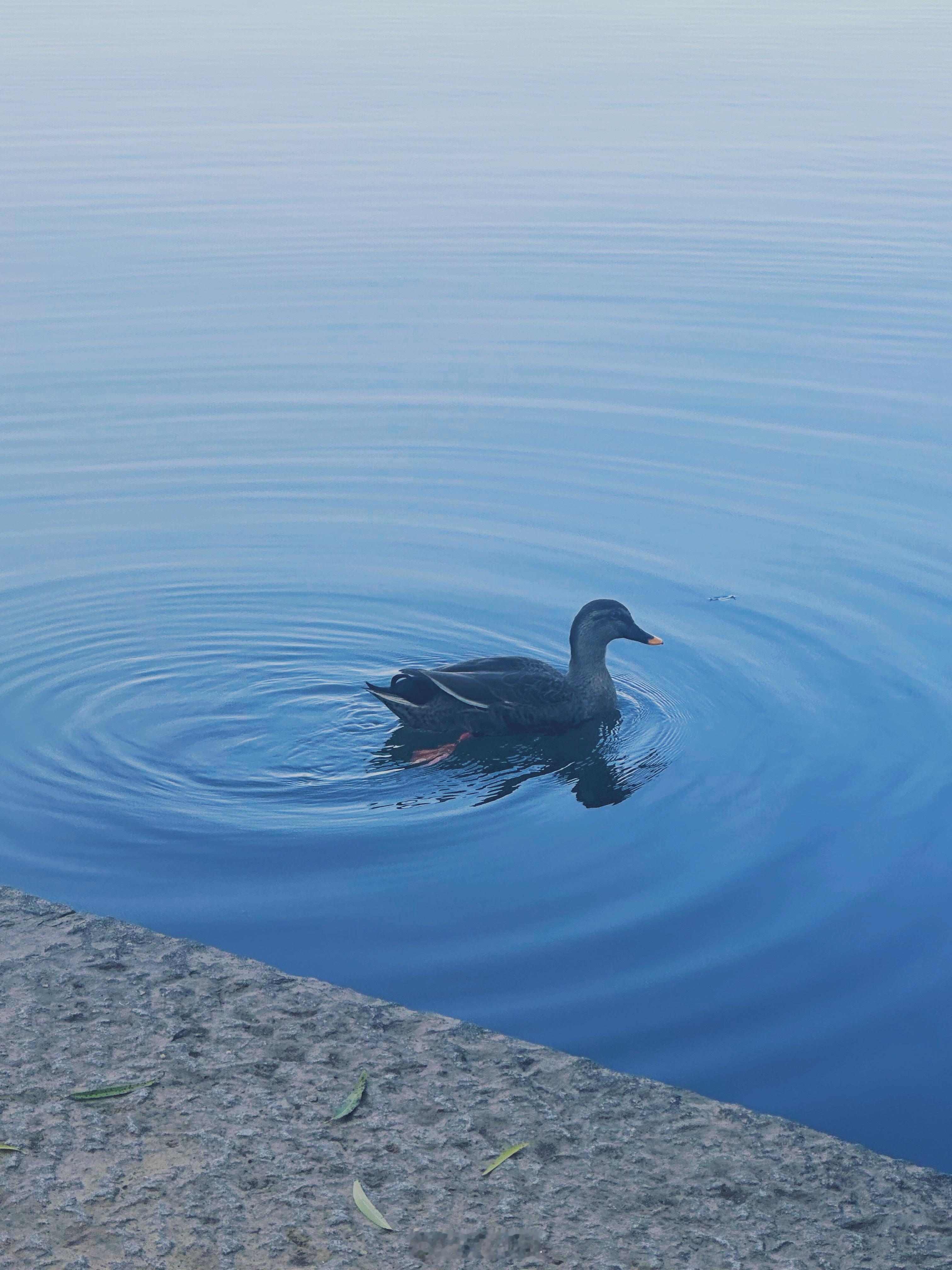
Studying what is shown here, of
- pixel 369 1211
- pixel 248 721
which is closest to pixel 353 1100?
pixel 369 1211

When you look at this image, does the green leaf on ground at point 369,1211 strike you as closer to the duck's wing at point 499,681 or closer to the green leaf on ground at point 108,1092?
the green leaf on ground at point 108,1092

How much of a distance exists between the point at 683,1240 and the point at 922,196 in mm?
23041

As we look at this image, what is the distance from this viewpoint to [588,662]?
376 inches

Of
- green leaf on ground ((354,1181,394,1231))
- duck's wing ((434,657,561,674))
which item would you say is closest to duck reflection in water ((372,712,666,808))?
duck's wing ((434,657,561,674))

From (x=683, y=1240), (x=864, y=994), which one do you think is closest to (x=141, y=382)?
(x=864, y=994)

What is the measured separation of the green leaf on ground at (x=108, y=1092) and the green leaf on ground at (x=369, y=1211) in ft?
3.03

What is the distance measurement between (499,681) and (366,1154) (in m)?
4.40

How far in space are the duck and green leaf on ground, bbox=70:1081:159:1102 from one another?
3.81 m

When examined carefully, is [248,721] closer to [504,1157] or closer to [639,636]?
[639,636]

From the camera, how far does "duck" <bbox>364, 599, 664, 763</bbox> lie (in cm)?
910

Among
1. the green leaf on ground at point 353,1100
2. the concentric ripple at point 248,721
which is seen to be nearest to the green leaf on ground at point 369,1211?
the green leaf on ground at point 353,1100

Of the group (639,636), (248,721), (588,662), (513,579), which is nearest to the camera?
(248,721)

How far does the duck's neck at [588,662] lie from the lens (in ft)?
31.3

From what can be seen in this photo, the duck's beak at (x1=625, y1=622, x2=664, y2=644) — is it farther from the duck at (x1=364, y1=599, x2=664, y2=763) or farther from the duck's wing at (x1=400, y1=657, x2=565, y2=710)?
the duck's wing at (x1=400, y1=657, x2=565, y2=710)
